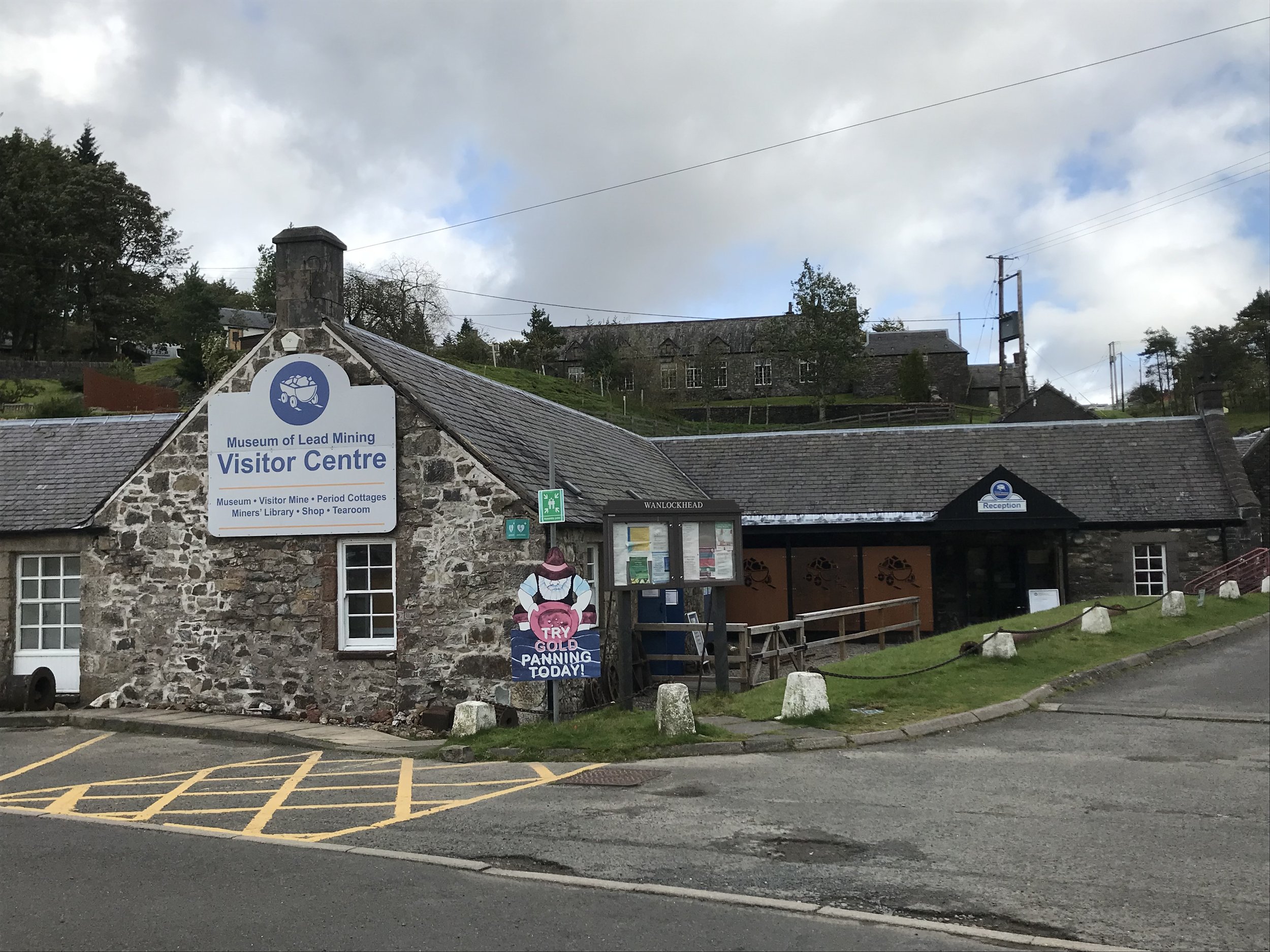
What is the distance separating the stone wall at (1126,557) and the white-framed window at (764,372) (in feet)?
203

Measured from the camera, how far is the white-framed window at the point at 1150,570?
80.5ft

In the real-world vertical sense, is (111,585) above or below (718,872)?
above

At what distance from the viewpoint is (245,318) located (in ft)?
237

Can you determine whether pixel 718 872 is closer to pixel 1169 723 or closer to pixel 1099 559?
pixel 1169 723

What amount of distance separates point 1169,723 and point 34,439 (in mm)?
19975

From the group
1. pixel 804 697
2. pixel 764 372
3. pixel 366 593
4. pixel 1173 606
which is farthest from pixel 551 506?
pixel 764 372

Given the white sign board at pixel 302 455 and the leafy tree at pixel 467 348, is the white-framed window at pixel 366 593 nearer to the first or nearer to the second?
the white sign board at pixel 302 455

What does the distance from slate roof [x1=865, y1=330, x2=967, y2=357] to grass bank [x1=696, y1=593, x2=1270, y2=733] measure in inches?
2436

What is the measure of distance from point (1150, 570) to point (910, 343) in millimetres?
61592

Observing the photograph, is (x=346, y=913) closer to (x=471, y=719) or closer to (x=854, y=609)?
(x=471, y=719)

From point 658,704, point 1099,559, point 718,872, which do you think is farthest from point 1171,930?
point 1099,559

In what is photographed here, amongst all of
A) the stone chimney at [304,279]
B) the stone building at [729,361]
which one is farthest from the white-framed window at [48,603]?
the stone building at [729,361]

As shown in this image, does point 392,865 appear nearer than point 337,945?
No

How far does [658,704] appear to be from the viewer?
12.1 meters
